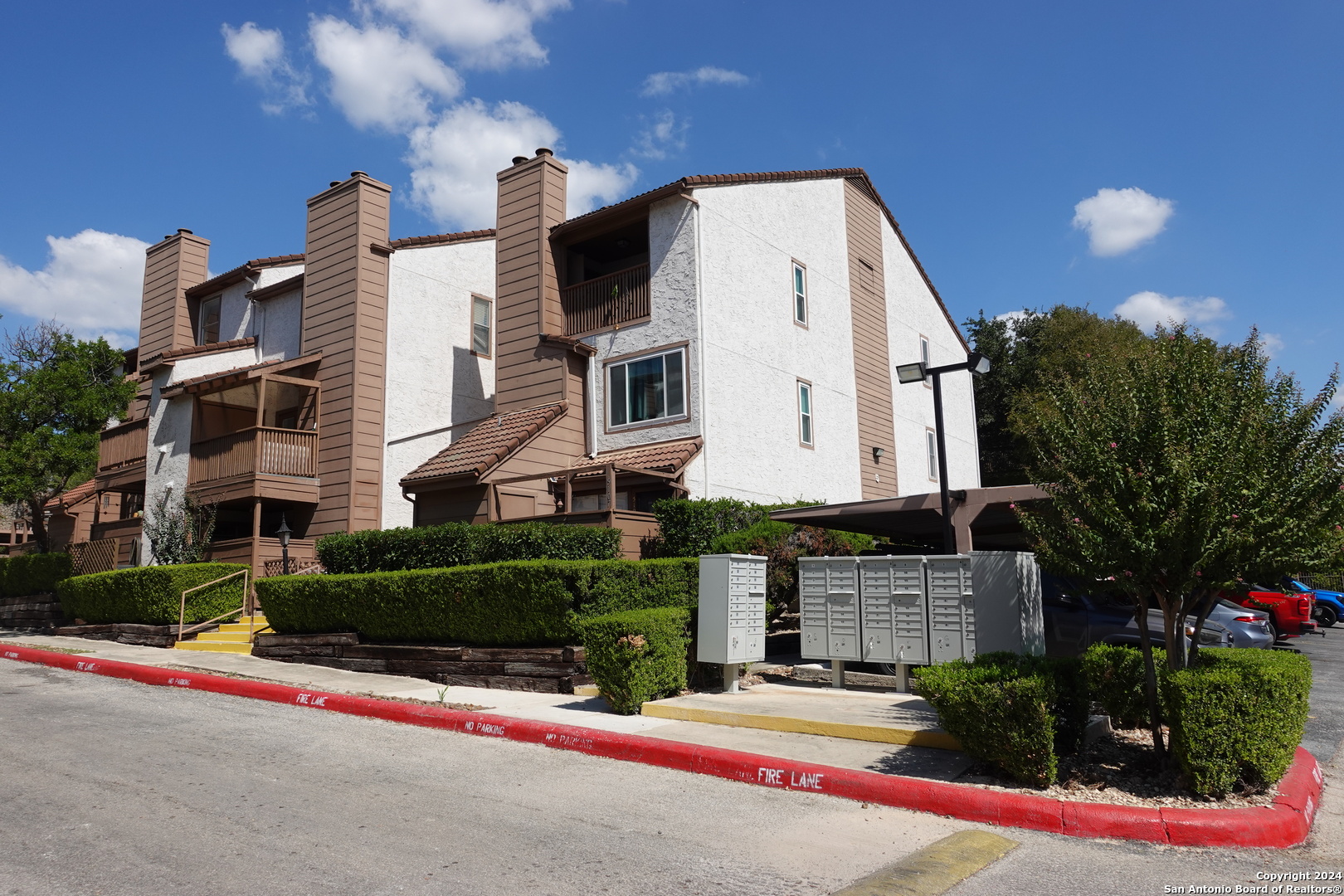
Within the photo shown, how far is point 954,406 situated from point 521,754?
890 inches

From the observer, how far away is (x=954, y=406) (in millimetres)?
28344

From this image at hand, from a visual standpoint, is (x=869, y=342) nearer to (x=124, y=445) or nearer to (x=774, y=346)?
(x=774, y=346)

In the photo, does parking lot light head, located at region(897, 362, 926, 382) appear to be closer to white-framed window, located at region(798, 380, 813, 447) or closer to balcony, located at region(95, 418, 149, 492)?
→ white-framed window, located at region(798, 380, 813, 447)

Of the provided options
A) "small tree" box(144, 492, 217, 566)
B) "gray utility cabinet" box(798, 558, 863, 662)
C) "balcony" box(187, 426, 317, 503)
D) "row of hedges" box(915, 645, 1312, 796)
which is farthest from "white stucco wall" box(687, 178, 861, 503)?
"small tree" box(144, 492, 217, 566)

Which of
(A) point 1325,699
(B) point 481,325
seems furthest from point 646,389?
(A) point 1325,699

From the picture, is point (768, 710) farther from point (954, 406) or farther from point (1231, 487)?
point (954, 406)

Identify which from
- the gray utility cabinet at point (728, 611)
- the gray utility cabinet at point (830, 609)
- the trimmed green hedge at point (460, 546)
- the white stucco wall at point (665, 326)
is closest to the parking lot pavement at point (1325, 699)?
the gray utility cabinet at point (830, 609)

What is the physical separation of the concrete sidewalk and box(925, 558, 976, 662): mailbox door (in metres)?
0.75

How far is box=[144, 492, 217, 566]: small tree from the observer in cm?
2083

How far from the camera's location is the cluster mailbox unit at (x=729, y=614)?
10891 mm

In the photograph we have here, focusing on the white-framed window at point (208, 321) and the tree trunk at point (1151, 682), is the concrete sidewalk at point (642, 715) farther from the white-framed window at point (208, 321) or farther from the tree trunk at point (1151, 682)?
the white-framed window at point (208, 321)

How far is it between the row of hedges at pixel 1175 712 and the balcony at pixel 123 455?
2281 centimetres

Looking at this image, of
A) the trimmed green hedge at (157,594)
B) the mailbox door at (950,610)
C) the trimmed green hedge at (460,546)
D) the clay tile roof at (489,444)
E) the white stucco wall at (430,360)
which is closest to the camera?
the mailbox door at (950,610)

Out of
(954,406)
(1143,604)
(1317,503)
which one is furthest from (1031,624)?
(954,406)
